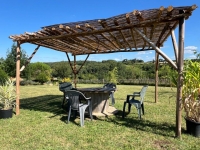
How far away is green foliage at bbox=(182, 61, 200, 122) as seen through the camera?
9.59ft

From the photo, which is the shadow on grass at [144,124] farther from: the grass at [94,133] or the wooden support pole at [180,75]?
the wooden support pole at [180,75]

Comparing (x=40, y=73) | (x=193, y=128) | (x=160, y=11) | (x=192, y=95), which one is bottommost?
(x=193, y=128)

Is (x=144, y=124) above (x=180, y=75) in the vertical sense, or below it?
below

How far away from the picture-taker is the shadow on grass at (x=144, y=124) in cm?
332

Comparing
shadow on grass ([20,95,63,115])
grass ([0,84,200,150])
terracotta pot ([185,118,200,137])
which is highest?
terracotta pot ([185,118,200,137])

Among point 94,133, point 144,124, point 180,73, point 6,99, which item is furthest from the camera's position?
point 6,99

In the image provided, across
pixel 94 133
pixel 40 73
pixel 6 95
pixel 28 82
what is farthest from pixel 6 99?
pixel 40 73


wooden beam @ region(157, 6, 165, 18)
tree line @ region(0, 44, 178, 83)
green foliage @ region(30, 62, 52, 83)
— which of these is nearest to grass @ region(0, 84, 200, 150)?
wooden beam @ region(157, 6, 165, 18)

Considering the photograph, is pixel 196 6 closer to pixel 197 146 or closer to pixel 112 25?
pixel 112 25

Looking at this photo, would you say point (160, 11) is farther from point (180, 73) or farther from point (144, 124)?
point (144, 124)

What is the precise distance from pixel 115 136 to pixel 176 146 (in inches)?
43.1

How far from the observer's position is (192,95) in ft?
9.94

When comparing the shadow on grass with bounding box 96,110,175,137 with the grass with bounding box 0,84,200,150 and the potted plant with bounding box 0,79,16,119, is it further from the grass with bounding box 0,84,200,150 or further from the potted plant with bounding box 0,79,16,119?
the potted plant with bounding box 0,79,16,119

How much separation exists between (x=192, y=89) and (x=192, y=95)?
0.14 m
